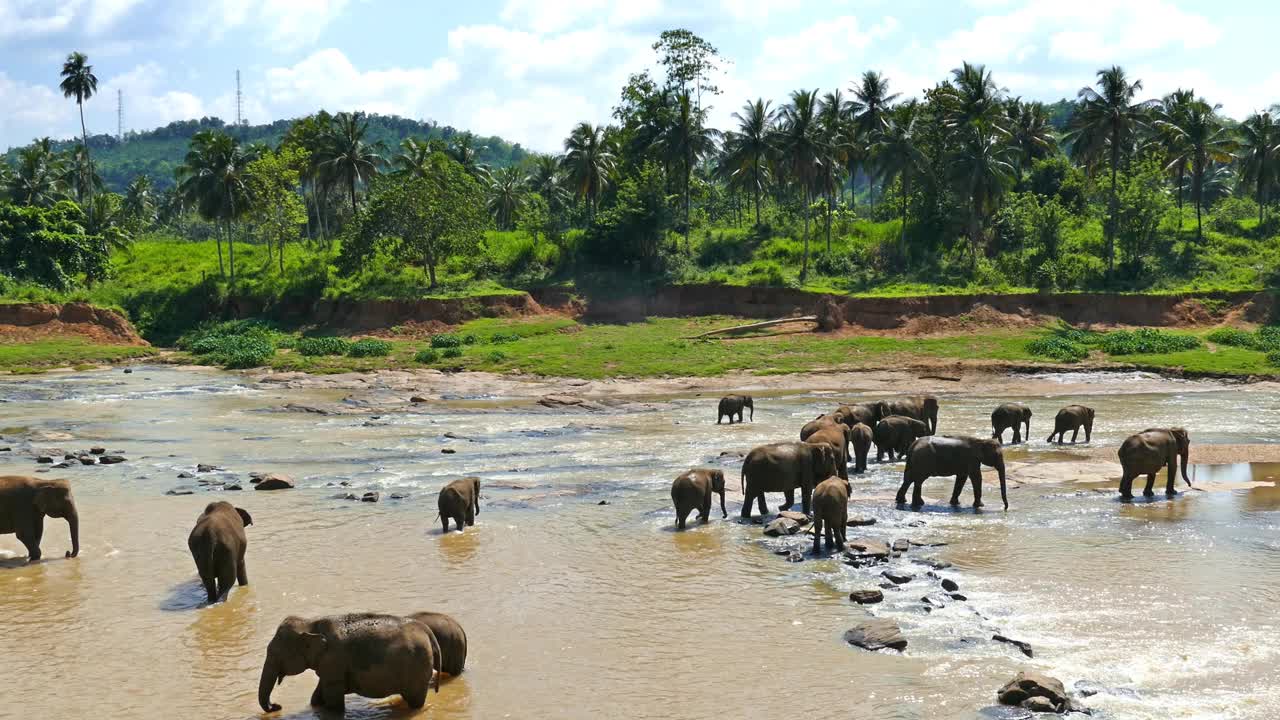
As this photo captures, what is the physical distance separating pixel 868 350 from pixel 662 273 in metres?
19.2

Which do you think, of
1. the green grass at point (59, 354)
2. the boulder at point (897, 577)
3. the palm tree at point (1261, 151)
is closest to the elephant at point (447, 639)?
the boulder at point (897, 577)

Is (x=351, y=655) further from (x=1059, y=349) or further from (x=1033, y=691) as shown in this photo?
(x=1059, y=349)

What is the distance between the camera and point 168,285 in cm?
6600

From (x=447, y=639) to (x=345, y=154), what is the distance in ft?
213

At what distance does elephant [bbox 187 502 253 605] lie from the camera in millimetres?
13859

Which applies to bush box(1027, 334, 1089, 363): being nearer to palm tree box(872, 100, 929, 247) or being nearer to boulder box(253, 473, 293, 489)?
→ palm tree box(872, 100, 929, 247)

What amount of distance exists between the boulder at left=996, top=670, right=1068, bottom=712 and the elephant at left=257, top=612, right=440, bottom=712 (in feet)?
17.8

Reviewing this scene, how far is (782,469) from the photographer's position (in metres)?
18.7

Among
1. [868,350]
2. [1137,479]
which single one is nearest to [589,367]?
[868,350]

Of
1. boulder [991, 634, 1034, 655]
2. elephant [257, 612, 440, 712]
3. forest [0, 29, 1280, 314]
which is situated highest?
forest [0, 29, 1280, 314]

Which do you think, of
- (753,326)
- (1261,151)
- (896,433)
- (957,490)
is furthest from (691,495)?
(1261,151)

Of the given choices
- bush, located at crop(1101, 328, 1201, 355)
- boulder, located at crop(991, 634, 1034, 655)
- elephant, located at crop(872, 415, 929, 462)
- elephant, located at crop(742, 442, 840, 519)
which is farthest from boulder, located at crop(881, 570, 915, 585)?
bush, located at crop(1101, 328, 1201, 355)

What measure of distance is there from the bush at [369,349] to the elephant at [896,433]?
101 ft

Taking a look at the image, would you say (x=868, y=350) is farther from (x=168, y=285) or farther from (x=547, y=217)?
(x=168, y=285)
